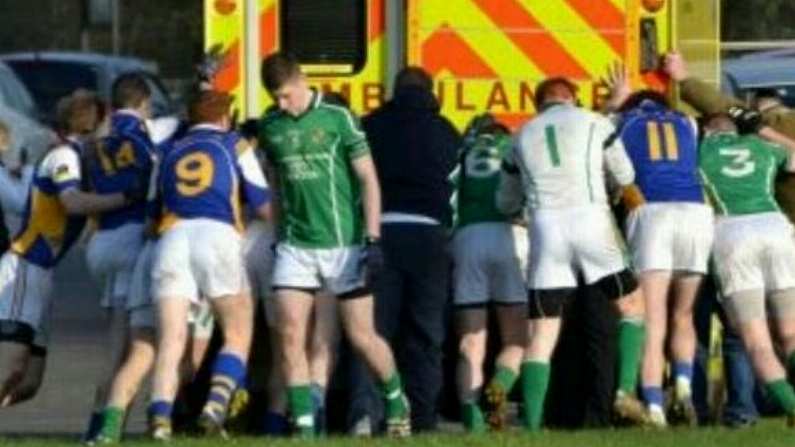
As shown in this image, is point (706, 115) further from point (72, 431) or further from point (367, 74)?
point (72, 431)

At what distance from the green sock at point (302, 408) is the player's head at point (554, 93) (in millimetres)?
1810

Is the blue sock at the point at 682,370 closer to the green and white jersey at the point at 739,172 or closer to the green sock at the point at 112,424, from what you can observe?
the green and white jersey at the point at 739,172

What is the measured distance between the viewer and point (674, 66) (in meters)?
18.8

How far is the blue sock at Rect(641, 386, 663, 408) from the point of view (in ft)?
60.7

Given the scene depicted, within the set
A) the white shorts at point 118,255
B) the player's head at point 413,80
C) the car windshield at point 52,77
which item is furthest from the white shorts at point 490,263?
the car windshield at point 52,77

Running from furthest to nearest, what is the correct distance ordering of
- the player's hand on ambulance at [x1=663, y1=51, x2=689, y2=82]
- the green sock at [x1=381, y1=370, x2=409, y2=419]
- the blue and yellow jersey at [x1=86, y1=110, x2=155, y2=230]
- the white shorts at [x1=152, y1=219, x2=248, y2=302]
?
the player's hand on ambulance at [x1=663, y1=51, x2=689, y2=82], the blue and yellow jersey at [x1=86, y1=110, x2=155, y2=230], the green sock at [x1=381, y1=370, x2=409, y2=419], the white shorts at [x1=152, y1=219, x2=248, y2=302]

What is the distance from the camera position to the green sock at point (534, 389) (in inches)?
711

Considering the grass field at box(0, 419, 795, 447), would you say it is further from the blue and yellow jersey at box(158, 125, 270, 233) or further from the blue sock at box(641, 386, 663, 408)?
the blue and yellow jersey at box(158, 125, 270, 233)

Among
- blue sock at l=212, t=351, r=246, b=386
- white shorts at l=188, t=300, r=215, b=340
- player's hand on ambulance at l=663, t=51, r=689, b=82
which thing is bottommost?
blue sock at l=212, t=351, r=246, b=386

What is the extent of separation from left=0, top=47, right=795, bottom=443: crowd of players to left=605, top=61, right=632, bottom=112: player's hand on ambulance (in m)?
0.02

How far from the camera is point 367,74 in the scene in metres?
19.0

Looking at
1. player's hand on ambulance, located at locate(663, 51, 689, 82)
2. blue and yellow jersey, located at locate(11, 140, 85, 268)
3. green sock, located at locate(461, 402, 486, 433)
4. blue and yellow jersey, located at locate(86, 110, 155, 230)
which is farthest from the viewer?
player's hand on ambulance, located at locate(663, 51, 689, 82)

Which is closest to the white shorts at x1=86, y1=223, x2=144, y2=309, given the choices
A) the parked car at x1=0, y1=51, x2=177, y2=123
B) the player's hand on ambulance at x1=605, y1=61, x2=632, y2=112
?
the player's hand on ambulance at x1=605, y1=61, x2=632, y2=112

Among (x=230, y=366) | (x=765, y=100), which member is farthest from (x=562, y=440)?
(x=765, y=100)
